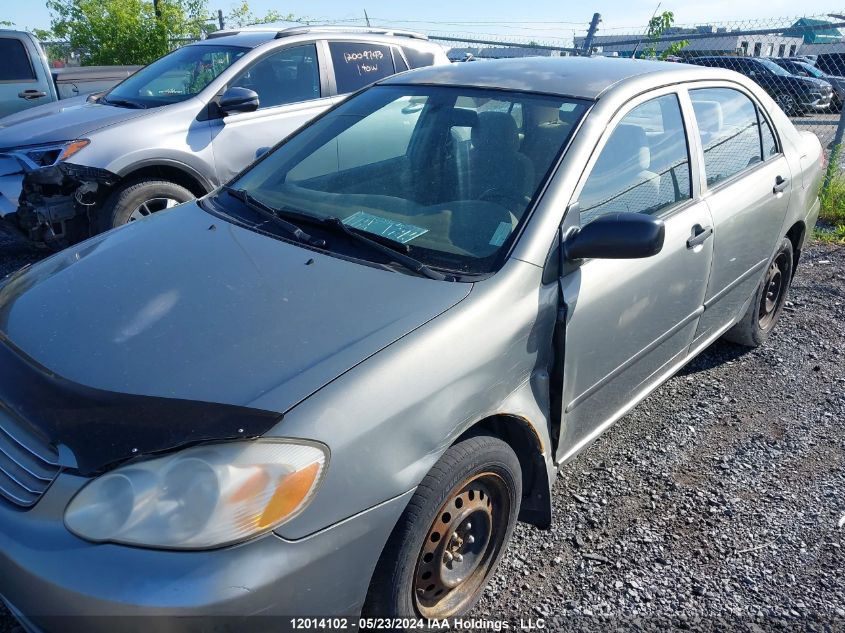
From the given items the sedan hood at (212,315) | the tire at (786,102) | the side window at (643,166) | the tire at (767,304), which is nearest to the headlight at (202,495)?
the sedan hood at (212,315)

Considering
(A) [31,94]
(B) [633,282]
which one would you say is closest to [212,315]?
(B) [633,282]

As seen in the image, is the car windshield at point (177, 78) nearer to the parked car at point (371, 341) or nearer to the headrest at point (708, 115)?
the parked car at point (371, 341)

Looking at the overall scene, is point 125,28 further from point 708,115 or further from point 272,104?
point 708,115

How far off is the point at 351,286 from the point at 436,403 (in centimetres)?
51

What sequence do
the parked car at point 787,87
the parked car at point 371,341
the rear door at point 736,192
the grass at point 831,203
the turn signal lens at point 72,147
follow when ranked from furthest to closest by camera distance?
the parked car at point 787,87, the grass at point 831,203, the turn signal lens at point 72,147, the rear door at point 736,192, the parked car at point 371,341

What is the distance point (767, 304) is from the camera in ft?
14.6

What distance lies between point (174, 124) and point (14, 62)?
4.53m

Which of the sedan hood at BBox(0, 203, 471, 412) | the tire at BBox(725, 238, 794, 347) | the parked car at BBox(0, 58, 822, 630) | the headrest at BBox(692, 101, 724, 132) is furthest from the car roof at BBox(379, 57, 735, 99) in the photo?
the tire at BBox(725, 238, 794, 347)

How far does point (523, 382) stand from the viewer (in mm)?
2328

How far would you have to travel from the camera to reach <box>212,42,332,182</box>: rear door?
5645mm

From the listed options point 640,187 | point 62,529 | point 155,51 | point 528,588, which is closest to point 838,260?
point 640,187

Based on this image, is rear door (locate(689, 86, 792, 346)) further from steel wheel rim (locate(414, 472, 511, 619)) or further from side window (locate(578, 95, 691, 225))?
steel wheel rim (locate(414, 472, 511, 619))

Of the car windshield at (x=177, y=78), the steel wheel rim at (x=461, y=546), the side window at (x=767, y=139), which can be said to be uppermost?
the car windshield at (x=177, y=78)

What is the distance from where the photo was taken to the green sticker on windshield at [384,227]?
2520 millimetres
